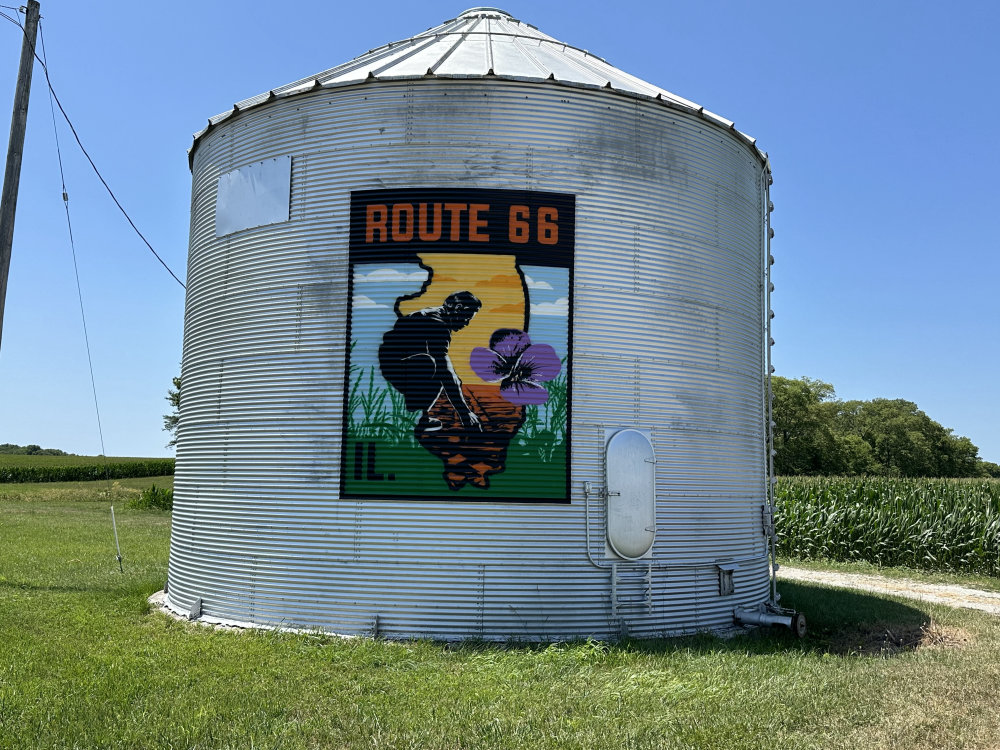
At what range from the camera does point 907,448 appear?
81.2 metres

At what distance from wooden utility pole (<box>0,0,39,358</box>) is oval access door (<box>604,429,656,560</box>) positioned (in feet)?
37.1

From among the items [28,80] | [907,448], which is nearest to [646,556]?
[28,80]

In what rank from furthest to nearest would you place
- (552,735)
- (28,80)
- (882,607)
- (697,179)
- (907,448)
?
(907,448)
(28,80)
(882,607)
(697,179)
(552,735)

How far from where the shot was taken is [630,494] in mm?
10695

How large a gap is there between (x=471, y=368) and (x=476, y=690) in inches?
158

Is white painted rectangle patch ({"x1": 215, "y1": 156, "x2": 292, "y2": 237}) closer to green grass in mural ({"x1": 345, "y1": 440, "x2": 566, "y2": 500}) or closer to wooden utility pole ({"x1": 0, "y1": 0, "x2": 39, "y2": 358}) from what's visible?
green grass in mural ({"x1": 345, "y1": 440, "x2": 566, "y2": 500})

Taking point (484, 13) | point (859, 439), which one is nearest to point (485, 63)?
point (484, 13)

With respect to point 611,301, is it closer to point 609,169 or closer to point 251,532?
point 609,169

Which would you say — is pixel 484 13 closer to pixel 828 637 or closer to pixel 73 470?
pixel 828 637

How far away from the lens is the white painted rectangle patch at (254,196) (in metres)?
11.5

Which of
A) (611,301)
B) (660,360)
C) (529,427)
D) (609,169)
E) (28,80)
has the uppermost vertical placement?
(28,80)

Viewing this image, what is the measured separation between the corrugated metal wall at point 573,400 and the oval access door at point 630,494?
174mm

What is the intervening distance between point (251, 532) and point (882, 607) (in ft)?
33.5

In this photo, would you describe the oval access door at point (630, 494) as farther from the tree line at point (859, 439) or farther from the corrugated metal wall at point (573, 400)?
the tree line at point (859, 439)
